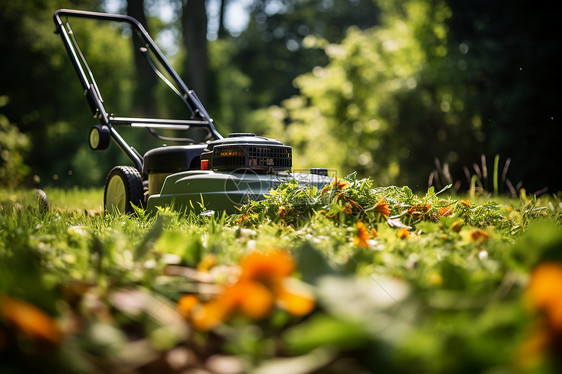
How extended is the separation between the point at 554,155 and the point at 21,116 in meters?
10.8

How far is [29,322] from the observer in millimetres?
703

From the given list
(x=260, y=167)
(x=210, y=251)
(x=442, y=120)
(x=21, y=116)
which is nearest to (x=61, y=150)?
(x=21, y=116)

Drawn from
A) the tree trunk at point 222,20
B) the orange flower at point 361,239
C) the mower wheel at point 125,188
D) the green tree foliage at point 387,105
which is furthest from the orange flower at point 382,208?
the tree trunk at point 222,20

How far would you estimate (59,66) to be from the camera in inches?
495

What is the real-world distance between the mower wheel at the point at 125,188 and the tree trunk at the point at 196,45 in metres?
6.97

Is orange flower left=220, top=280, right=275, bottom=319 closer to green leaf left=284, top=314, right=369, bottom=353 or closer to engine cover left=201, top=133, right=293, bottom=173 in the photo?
green leaf left=284, top=314, right=369, bottom=353

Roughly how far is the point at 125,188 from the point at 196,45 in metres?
7.84

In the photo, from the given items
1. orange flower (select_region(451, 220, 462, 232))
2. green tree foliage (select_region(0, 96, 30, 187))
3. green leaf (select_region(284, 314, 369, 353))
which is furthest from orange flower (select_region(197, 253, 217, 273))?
green tree foliage (select_region(0, 96, 30, 187))

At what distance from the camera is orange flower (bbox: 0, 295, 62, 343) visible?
2.29ft

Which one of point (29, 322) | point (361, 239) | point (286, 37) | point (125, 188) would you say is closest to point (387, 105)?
point (125, 188)

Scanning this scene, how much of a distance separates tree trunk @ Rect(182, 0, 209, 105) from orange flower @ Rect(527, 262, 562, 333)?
10516 millimetres

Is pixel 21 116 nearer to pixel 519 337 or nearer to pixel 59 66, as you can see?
pixel 59 66

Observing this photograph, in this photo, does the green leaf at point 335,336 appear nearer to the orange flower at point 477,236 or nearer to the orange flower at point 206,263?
the orange flower at point 206,263

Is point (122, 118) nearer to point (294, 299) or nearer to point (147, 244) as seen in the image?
point (147, 244)
